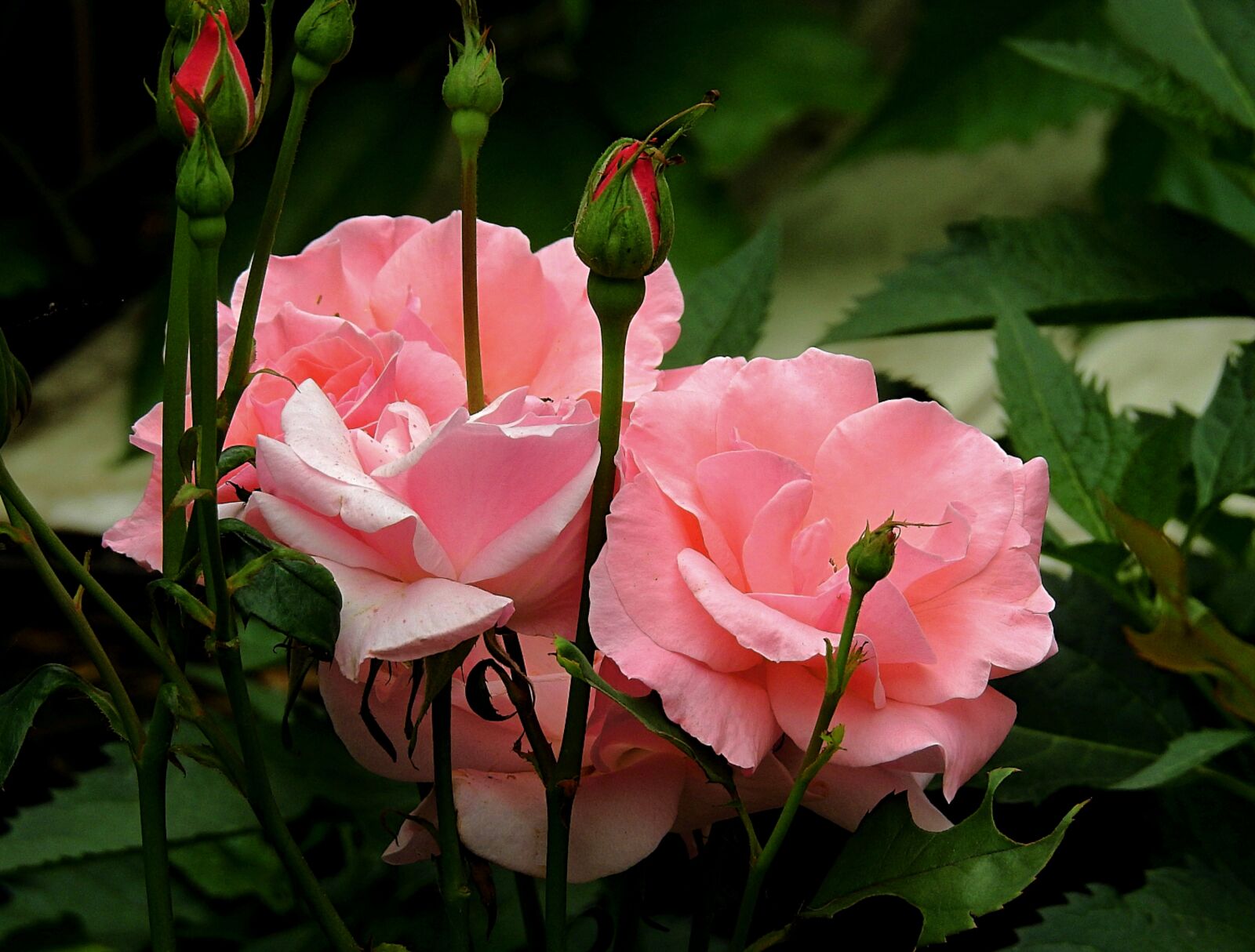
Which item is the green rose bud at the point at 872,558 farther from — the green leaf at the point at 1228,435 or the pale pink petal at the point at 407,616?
the green leaf at the point at 1228,435

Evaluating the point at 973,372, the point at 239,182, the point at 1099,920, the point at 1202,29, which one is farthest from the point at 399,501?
the point at 973,372

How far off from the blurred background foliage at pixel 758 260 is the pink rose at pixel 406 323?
0.11 ft

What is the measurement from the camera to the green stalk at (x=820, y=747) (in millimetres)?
206

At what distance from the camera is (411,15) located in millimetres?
1161

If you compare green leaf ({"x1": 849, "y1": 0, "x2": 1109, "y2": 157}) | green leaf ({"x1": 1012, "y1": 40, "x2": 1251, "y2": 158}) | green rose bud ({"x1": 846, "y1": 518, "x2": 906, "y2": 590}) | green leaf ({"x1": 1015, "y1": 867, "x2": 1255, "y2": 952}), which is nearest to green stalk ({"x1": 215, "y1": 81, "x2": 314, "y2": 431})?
green rose bud ({"x1": 846, "y1": 518, "x2": 906, "y2": 590})

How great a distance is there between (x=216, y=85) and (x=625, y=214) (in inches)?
2.7

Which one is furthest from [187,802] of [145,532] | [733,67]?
[733,67]

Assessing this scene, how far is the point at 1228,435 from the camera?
41 cm

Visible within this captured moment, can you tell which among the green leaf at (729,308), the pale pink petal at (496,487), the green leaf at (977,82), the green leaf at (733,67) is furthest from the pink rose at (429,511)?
the green leaf at (977,82)

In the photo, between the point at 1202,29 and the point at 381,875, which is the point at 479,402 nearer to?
the point at 381,875

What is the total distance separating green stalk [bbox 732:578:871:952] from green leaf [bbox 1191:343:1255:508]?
0.23 meters

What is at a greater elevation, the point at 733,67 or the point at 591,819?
the point at 733,67

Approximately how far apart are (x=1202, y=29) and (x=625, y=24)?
73 cm

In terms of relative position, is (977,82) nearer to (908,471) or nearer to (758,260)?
(758,260)
